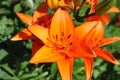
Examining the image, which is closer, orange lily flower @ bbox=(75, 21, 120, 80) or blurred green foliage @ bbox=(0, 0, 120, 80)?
orange lily flower @ bbox=(75, 21, 120, 80)

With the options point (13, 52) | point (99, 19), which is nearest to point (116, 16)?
point (13, 52)

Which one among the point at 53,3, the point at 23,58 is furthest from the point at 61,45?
the point at 23,58

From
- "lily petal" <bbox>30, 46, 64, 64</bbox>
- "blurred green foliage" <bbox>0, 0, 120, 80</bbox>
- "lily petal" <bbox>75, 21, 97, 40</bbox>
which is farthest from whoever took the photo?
"blurred green foliage" <bbox>0, 0, 120, 80</bbox>

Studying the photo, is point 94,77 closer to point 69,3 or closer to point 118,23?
point 118,23

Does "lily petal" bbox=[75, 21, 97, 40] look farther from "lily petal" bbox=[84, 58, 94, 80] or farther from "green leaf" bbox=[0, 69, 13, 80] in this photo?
"green leaf" bbox=[0, 69, 13, 80]

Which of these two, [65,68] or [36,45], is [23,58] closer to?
[36,45]

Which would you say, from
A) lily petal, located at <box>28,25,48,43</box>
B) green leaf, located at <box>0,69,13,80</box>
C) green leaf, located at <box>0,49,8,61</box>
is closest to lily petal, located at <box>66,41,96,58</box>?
lily petal, located at <box>28,25,48,43</box>

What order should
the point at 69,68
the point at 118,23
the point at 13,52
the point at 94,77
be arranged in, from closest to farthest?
1. the point at 69,68
2. the point at 13,52
3. the point at 94,77
4. the point at 118,23
